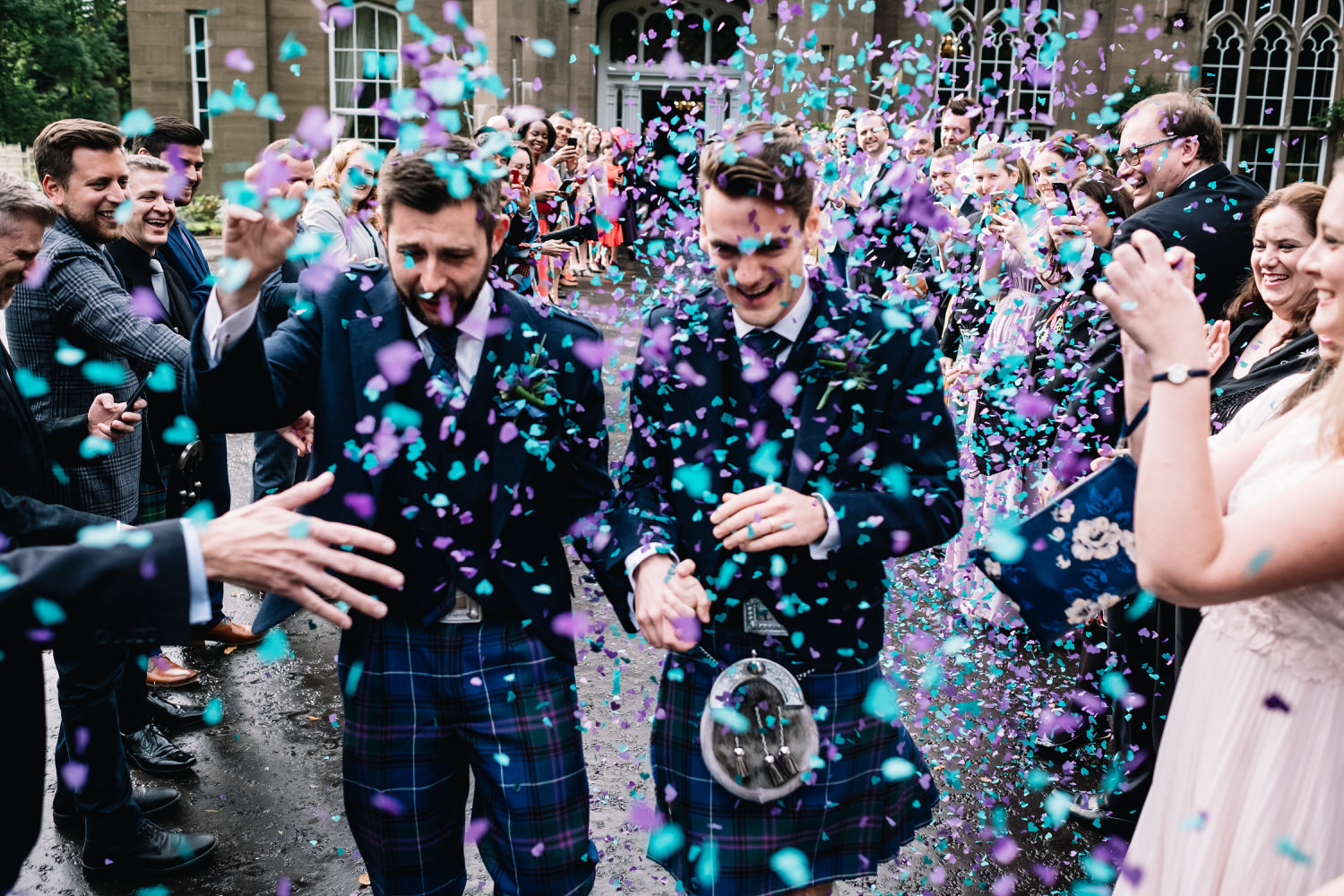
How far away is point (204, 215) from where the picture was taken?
23.1 m

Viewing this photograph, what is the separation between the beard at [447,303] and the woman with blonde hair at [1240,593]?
1.41m

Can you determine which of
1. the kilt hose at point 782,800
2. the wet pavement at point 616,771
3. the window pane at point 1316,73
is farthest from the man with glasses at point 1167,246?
the window pane at point 1316,73

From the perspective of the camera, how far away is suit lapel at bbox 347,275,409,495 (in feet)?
8.32

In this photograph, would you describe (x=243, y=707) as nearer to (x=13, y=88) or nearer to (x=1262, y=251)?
(x=1262, y=251)

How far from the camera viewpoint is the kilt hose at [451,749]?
8.50 ft

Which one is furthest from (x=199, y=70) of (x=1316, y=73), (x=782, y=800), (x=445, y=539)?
(x=782, y=800)

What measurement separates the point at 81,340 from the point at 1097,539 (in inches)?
148

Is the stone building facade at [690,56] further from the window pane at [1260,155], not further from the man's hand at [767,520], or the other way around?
the man's hand at [767,520]

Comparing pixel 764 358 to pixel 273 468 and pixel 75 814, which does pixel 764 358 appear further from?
pixel 273 468

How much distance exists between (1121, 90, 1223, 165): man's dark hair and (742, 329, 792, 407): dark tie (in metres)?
3.25

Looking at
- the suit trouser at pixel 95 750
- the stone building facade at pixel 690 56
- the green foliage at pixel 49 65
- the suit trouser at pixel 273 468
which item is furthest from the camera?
the green foliage at pixel 49 65

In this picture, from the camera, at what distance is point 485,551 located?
2605 mm

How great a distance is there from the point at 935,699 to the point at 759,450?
2.93 meters

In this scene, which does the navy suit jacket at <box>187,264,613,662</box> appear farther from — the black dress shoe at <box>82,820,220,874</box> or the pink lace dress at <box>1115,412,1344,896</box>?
the black dress shoe at <box>82,820,220,874</box>
